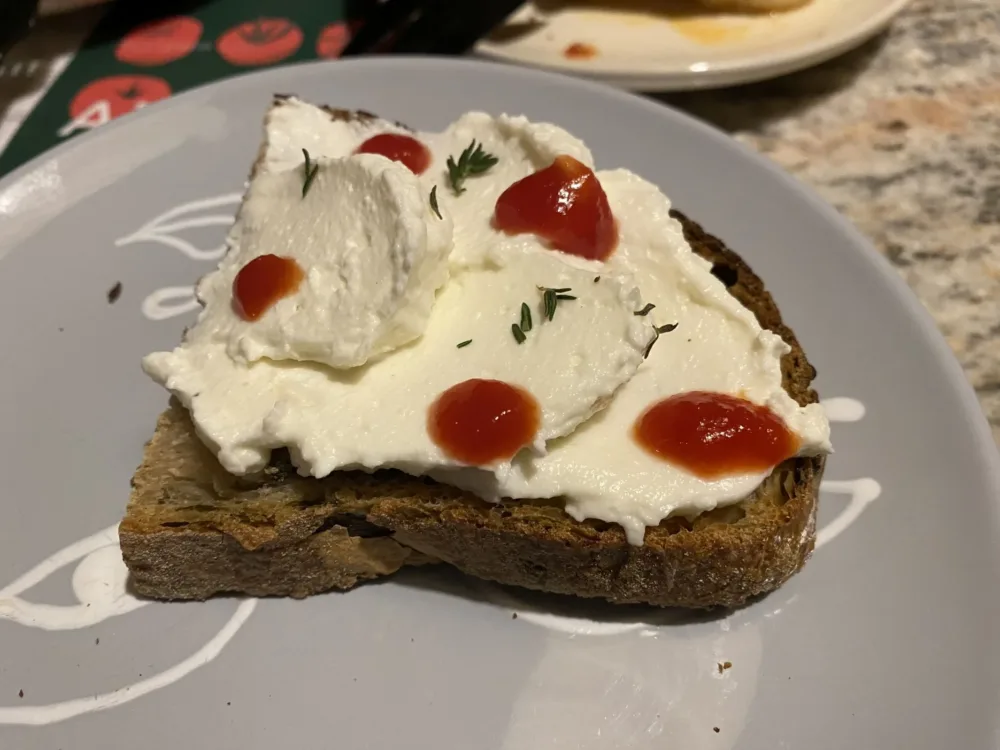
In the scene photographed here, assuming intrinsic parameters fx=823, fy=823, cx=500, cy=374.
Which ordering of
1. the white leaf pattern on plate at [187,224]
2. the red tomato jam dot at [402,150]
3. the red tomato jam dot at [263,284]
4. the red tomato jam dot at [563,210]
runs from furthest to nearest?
the white leaf pattern on plate at [187,224] → the red tomato jam dot at [402,150] → the red tomato jam dot at [563,210] → the red tomato jam dot at [263,284]

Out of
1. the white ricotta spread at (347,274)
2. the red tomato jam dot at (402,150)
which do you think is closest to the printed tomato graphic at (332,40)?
the red tomato jam dot at (402,150)

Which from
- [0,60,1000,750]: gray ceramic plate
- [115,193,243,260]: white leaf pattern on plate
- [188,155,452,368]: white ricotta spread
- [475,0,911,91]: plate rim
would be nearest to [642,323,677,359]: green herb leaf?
[188,155,452,368]: white ricotta spread

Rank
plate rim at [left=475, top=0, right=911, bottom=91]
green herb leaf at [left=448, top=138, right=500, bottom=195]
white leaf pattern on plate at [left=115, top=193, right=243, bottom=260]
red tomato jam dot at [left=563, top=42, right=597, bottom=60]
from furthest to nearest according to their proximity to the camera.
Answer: red tomato jam dot at [left=563, top=42, right=597, bottom=60] → plate rim at [left=475, top=0, right=911, bottom=91] → white leaf pattern on plate at [left=115, top=193, right=243, bottom=260] → green herb leaf at [left=448, top=138, right=500, bottom=195]

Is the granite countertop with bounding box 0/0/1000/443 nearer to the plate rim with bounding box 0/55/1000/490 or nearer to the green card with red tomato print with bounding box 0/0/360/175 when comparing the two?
the green card with red tomato print with bounding box 0/0/360/175

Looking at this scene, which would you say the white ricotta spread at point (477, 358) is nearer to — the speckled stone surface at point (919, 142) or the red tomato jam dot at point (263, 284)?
the red tomato jam dot at point (263, 284)

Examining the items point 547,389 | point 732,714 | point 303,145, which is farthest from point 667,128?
point 732,714

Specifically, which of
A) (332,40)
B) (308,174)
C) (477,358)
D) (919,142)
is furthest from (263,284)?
(919,142)
